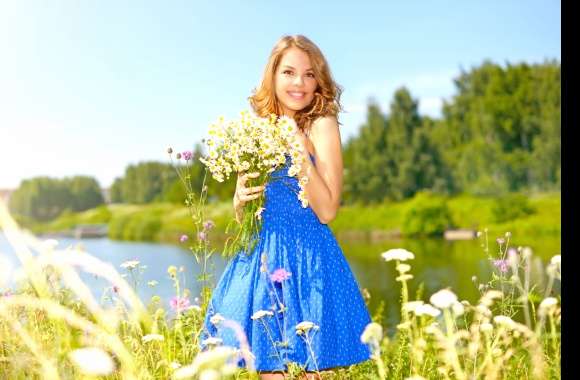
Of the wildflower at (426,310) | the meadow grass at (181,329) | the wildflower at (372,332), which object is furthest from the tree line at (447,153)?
the wildflower at (372,332)

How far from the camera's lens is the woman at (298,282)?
10.1 feet

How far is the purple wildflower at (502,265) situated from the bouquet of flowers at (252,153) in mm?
1243

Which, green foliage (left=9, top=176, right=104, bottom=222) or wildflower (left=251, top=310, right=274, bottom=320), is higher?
green foliage (left=9, top=176, right=104, bottom=222)

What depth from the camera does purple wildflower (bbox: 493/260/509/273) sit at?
3.73 m

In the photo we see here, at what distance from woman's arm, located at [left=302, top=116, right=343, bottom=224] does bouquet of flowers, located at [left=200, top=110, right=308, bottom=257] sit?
0.18ft

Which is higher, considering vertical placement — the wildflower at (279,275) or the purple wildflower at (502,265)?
the wildflower at (279,275)

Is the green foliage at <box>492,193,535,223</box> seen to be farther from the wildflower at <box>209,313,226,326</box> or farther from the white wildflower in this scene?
the wildflower at <box>209,313,226,326</box>

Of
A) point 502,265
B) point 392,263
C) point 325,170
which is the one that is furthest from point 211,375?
point 392,263

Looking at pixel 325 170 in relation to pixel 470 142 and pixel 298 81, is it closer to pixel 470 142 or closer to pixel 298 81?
pixel 298 81

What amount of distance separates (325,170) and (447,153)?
86.3 ft

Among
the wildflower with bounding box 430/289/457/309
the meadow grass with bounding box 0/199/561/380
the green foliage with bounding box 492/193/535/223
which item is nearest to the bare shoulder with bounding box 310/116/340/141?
the meadow grass with bounding box 0/199/561/380

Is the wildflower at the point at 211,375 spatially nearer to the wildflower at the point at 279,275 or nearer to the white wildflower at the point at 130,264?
the wildflower at the point at 279,275

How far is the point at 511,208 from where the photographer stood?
25.2 m

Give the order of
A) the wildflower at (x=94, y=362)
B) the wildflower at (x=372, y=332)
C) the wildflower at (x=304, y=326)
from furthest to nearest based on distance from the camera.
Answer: the wildflower at (x=304, y=326) → the wildflower at (x=372, y=332) → the wildflower at (x=94, y=362)
